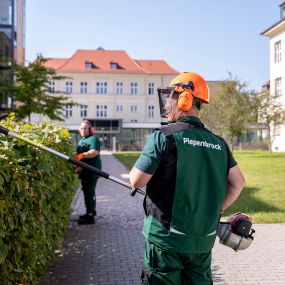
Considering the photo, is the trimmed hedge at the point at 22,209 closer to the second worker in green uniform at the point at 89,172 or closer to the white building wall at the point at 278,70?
the second worker in green uniform at the point at 89,172

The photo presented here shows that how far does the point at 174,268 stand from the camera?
3.21m

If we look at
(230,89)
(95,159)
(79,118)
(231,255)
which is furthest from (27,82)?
(79,118)

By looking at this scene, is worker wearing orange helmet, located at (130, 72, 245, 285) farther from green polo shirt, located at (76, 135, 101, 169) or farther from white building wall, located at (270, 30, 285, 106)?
white building wall, located at (270, 30, 285, 106)

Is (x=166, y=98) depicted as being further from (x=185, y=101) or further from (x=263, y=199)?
(x=263, y=199)

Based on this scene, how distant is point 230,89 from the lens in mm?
43750

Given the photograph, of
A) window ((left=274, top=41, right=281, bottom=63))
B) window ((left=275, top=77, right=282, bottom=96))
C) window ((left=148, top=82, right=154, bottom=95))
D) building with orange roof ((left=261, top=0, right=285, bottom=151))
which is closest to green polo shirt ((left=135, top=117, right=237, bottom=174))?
building with orange roof ((left=261, top=0, right=285, bottom=151))

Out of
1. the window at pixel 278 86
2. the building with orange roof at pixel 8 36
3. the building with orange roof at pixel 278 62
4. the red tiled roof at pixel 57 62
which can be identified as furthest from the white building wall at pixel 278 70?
the red tiled roof at pixel 57 62

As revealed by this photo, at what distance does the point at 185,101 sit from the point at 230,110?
37.8m

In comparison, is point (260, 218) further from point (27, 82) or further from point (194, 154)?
point (27, 82)

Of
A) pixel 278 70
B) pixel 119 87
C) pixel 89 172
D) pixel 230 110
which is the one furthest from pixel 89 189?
pixel 119 87

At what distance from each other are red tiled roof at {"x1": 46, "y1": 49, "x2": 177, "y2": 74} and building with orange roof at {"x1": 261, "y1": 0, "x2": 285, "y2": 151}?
27632 millimetres

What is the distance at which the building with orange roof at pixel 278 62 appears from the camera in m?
48.7

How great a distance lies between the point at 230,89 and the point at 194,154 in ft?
136

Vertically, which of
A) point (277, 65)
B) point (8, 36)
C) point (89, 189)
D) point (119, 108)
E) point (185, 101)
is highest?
point (277, 65)
